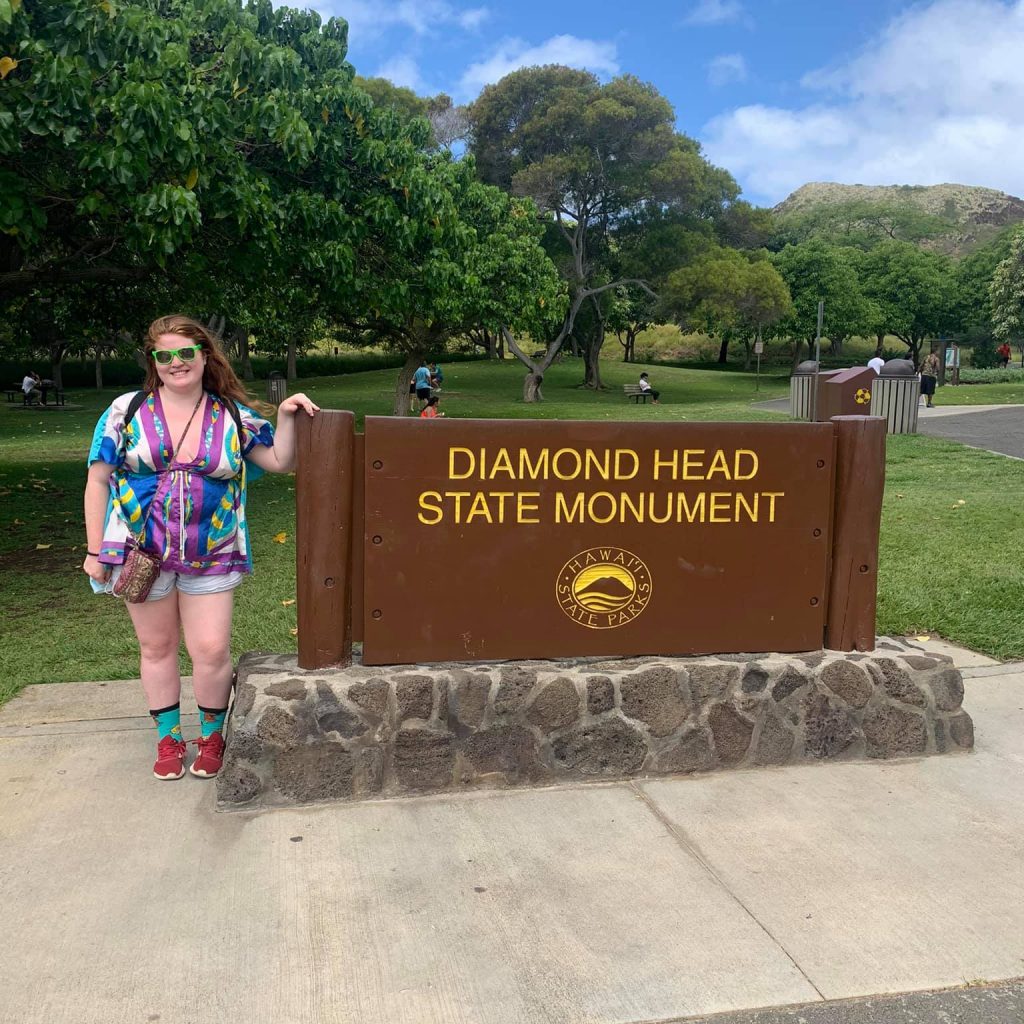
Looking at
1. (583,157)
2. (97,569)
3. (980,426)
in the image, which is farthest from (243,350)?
(97,569)

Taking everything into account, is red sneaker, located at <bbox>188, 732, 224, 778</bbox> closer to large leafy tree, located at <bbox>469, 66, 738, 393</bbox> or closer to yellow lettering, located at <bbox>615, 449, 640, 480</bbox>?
yellow lettering, located at <bbox>615, 449, 640, 480</bbox>

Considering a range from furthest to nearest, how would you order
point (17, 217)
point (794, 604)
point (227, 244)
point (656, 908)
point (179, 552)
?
point (227, 244) < point (17, 217) < point (794, 604) < point (179, 552) < point (656, 908)

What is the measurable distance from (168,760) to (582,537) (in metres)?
1.79

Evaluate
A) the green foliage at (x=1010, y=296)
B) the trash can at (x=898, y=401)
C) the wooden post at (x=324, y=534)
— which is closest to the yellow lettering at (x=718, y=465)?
the wooden post at (x=324, y=534)

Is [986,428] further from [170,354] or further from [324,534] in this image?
[170,354]

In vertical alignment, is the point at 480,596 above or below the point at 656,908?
above

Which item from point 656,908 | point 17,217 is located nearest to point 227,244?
point 17,217

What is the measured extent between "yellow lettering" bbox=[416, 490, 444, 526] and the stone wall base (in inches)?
22.4

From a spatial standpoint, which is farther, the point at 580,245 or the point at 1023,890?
the point at 580,245

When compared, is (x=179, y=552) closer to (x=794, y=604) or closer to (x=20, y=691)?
(x=20, y=691)

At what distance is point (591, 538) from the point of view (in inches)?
159

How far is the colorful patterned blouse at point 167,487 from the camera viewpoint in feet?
11.4

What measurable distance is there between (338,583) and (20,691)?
2.01m

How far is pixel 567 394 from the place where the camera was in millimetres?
36938
